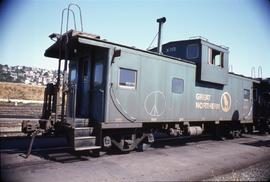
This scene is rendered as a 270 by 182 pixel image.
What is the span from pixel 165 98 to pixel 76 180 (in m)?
5.37

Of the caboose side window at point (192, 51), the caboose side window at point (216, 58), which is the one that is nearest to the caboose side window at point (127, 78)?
the caboose side window at point (192, 51)

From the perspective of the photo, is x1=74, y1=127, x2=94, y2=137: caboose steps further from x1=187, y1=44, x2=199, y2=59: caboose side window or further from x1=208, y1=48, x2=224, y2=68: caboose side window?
x1=208, y1=48, x2=224, y2=68: caboose side window

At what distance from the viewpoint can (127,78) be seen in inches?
381

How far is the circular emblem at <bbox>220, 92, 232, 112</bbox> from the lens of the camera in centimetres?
1417

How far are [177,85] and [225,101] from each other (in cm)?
425

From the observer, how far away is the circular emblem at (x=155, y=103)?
10.3 meters

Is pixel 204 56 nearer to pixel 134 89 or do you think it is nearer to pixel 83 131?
pixel 134 89

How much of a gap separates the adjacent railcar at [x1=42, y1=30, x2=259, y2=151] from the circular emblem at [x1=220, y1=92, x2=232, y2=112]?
0.05m

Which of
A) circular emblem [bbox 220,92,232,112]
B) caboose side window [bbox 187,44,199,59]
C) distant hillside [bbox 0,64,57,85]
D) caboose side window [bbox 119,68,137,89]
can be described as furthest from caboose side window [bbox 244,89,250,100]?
distant hillside [bbox 0,64,57,85]

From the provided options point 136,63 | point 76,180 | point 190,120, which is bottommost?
point 76,180

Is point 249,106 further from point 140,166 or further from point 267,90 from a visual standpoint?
point 140,166

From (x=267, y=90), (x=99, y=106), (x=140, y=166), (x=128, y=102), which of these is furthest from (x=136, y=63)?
(x=267, y=90)

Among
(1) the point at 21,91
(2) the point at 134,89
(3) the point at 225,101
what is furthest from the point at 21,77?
(2) the point at 134,89

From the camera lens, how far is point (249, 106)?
16.7 meters
